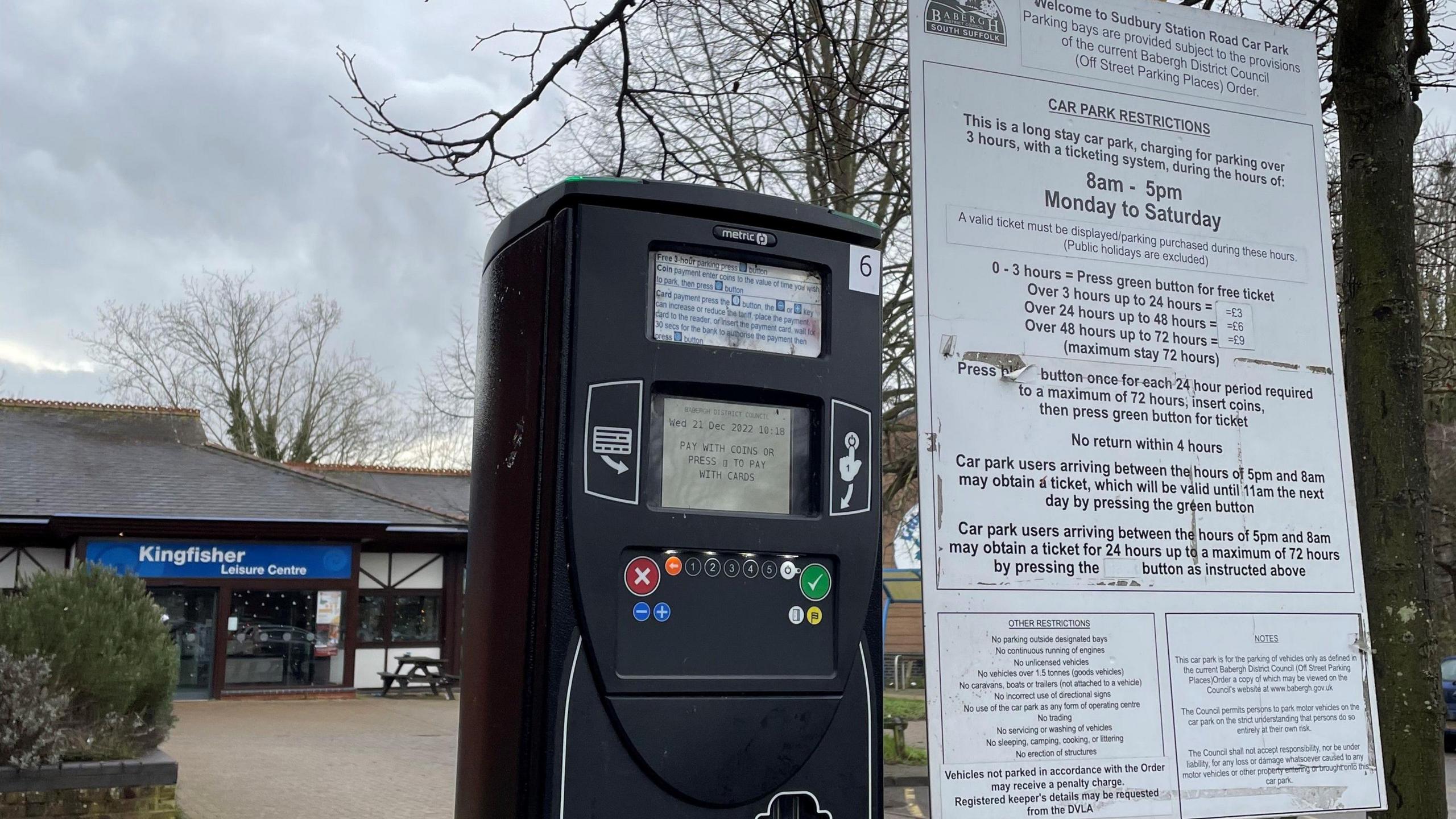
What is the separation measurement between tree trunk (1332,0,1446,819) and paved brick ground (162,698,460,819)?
6598 millimetres

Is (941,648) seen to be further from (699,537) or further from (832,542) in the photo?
(699,537)

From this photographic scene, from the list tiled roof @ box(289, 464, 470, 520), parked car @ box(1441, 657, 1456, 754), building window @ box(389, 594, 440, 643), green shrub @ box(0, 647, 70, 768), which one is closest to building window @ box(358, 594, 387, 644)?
building window @ box(389, 594, 440, 643)

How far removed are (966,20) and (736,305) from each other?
74 cm

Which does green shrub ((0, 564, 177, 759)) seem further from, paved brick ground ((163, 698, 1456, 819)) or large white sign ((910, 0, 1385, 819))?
large white sign ((910, 0, 1385, 819))

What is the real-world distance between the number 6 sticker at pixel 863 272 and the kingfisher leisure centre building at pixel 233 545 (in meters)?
19.3

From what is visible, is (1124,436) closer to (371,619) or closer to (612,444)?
(612,444)

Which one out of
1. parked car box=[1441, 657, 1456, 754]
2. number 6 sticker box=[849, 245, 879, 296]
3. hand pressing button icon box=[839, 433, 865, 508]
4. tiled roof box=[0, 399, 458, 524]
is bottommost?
parked car box=[1441, 657, 1456, 754]

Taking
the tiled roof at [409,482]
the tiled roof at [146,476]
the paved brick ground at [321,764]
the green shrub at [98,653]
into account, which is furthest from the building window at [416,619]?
the green shrub at [98,653]

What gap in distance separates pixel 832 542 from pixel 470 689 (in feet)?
2.30

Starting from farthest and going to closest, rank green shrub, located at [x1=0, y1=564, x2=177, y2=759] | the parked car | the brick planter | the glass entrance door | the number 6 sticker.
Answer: the glass entrance door
the parked car
green shrub, located at [x1=0, y1=564, x2=177, y2=759]
the brick planter
the number 6 sticker

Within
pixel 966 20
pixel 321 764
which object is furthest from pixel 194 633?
pixel 966 20

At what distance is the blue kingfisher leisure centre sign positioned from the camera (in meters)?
20.4

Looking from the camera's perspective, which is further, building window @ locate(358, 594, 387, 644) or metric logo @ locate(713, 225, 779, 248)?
building window @ locate(358, 594, 387, 644)

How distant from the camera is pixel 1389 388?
2.84 meters
